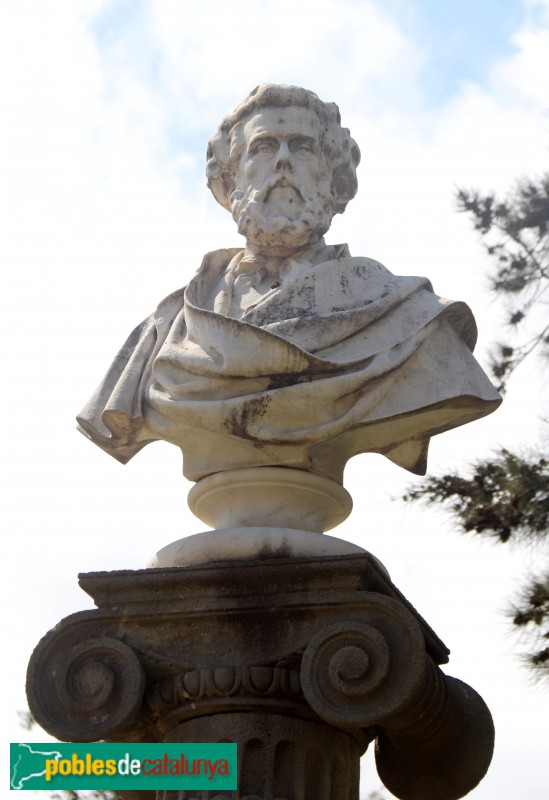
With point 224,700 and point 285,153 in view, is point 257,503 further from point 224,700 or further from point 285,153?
point 285,153

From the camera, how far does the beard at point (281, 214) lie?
18.8ft

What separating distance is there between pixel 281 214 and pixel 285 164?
0.64 ft

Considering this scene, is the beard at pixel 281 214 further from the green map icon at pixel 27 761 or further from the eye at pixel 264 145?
the green map icon at pixel 27 761

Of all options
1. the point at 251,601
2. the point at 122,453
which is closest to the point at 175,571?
A: the point at 251,601

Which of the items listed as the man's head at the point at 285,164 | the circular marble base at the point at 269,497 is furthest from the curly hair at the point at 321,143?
the circular marble base at the point at 269,497

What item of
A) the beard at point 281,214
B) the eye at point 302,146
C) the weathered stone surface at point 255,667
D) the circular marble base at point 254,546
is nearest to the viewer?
the weathered stone surface at point 255,667

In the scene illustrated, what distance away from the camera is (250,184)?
230 inches

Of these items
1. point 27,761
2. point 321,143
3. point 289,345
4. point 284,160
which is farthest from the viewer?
point 321,143

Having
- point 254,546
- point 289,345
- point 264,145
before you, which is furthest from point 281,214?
point 254,546

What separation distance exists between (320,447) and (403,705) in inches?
43.6

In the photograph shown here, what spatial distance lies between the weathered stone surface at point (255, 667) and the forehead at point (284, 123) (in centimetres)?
192

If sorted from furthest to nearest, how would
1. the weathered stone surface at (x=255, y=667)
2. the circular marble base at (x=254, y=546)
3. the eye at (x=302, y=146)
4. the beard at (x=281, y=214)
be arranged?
the eye at (x=302, y=146), the beard at (x=281, y=214), the circular marble base at (x=254, y=546), the weathered stone surface at (x=255, y=667)

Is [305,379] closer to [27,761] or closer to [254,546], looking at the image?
[254,546]

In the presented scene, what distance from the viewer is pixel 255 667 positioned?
4.59 meters
